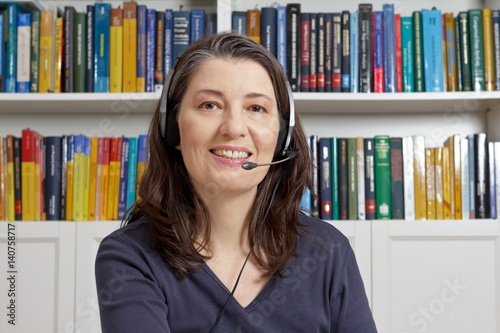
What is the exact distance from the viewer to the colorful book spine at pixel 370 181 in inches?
69.9

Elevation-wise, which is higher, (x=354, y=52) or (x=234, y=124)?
(x=354, y=52)

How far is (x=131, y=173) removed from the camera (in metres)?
1.78

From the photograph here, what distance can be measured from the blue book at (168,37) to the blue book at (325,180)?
0.58 meters

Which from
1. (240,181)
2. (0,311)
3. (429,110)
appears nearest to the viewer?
(240,181)

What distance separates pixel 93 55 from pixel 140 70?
0.17m

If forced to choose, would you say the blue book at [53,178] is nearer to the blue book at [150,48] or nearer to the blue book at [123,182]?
the blue book at [123,182]

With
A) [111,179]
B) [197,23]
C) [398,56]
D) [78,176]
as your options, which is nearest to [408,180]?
[398,56]

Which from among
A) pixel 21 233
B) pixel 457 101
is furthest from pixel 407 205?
pixel 21 233

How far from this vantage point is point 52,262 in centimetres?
174

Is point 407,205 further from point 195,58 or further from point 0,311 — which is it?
point 0,311

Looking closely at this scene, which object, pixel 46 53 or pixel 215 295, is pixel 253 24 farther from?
pixel 215 295

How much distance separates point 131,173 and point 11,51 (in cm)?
57

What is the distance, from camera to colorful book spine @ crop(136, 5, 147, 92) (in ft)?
5.79

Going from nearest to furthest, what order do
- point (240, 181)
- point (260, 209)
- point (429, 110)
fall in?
point (240, 181) → point (260, 209) → point (429, 110)
